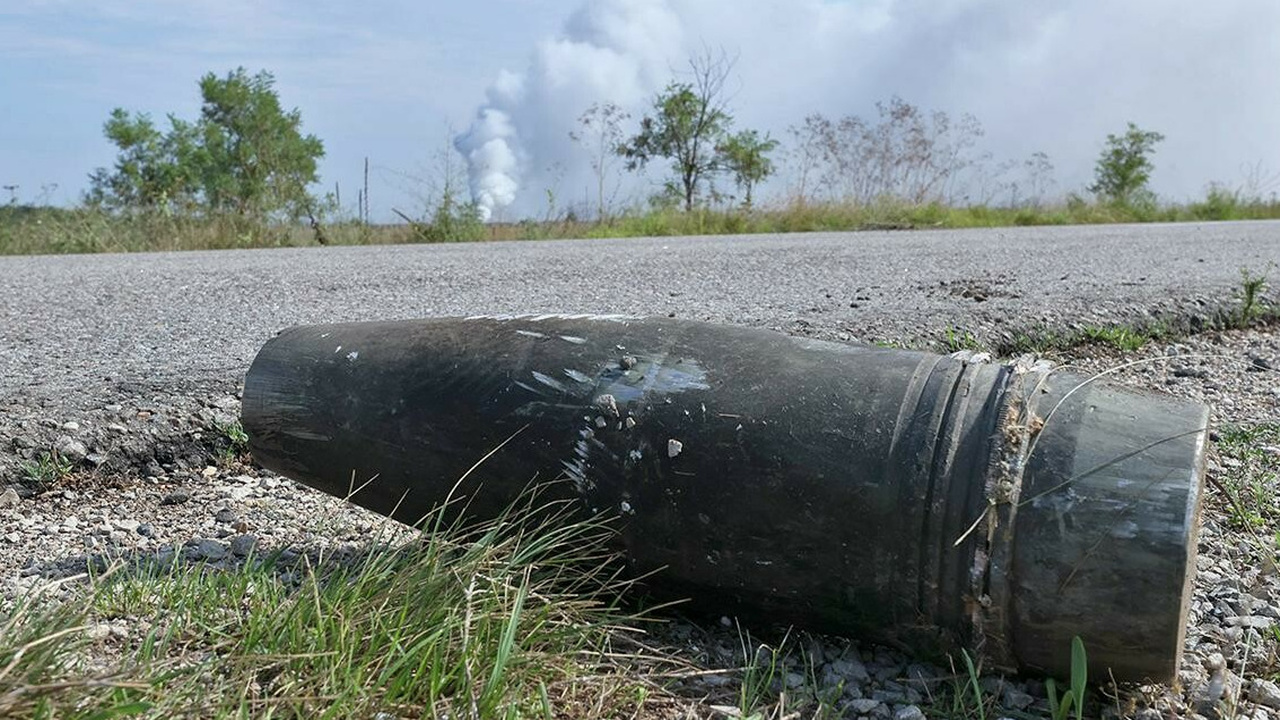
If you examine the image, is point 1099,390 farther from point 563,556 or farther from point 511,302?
point 511,302

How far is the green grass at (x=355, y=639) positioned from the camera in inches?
62.6

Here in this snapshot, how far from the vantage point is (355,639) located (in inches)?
71.5

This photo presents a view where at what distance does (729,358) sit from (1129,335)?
327cm

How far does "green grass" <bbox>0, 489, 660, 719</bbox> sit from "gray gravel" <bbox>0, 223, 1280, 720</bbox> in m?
0.22

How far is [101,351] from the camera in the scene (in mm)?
4324

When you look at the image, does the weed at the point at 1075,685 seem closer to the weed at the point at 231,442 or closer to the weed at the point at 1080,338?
the weed at the point at 231,442

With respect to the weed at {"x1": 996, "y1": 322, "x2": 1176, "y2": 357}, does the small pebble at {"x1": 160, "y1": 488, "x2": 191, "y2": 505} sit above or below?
below

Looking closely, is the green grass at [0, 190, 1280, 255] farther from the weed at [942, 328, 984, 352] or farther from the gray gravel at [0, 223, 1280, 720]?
the weed at [942, 328, 984, 352]

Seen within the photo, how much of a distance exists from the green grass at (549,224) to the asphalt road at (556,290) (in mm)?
1666

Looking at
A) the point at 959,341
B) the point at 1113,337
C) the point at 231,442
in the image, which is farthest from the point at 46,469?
the point at 1113,337

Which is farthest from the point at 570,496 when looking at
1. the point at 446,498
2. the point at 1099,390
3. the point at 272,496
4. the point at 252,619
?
the point at 272,496

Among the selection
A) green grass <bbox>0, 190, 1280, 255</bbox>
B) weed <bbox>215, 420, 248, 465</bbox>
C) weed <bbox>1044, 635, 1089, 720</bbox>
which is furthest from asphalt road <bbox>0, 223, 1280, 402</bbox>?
weed <bbox>1044, 635, 1089, 720</bbox>

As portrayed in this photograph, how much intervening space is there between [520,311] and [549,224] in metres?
7.75

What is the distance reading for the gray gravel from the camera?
224 cm
